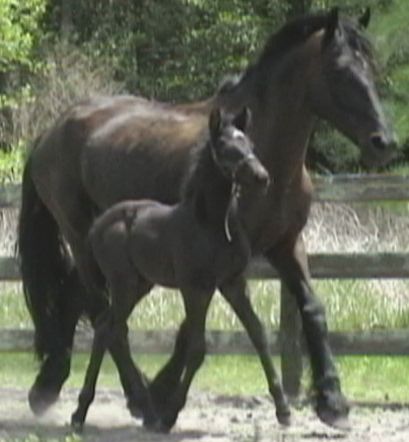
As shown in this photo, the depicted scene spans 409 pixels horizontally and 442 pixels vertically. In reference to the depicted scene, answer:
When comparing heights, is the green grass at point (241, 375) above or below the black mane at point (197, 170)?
below

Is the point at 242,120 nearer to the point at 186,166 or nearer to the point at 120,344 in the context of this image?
the point at 186,166

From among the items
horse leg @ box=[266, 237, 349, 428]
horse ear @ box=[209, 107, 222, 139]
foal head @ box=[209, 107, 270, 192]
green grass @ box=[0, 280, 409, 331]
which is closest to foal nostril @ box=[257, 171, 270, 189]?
foal head @ box=[209, 107, 270, 192]

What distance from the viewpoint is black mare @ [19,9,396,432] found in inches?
291

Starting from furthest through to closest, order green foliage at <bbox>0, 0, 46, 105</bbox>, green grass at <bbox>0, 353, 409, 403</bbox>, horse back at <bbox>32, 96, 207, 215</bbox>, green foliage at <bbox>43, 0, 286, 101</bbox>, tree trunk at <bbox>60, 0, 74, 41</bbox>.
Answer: tree trunk at <bbox>60, 0, 74, 41</bbox>, green foliage at <bbox>43, 0, 286, 101</bbox>, green foliage at <bbox>0, 0, 46, 105</bbox>, green grass at <bbox>0, 353, 409, 403</bbox>, horse back at <bbox>32, 96, 207, 215</bbox>

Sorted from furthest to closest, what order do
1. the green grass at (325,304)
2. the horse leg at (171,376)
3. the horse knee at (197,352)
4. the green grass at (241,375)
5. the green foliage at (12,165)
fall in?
the green foliage at (12,165) < the green grass at (325,304) < the green grass at (241,375) < the horse leg at (171,376) < the horse knee at (197,352)

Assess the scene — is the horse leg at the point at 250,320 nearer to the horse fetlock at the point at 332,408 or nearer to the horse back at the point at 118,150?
the horse fetlock at the point at 332,408

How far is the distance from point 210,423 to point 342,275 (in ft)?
5.65

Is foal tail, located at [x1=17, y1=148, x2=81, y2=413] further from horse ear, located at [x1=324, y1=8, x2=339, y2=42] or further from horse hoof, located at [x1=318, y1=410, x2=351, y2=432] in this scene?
horse ear, located at [x1=324, y1=8, x2=339, y2=42]

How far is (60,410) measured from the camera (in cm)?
882

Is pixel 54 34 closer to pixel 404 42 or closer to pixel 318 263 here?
pixel 404 42

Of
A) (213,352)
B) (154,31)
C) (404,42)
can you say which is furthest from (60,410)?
(154,31)

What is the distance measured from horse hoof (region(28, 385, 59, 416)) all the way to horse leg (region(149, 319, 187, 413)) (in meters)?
1.01

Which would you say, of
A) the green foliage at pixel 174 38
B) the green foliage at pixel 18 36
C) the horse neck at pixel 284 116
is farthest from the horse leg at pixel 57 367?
the green foliage at pixel 174 38

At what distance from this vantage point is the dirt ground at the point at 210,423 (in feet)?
24.8
